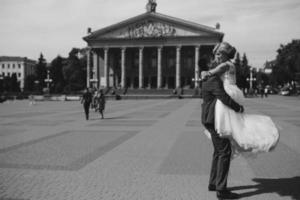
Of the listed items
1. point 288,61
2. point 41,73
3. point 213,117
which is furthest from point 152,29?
point 213,117

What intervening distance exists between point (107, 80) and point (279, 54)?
4818 centimetres

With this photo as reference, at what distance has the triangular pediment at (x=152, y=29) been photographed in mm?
82875

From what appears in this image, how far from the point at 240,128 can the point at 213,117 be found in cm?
46

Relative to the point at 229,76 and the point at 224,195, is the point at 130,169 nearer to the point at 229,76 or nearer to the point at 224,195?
the point at 224,195

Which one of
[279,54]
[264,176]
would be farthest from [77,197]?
[279,54]

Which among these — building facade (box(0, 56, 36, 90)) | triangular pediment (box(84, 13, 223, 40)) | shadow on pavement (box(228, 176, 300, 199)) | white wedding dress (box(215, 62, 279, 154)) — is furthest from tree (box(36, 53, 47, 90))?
white wedding dress (box(215, 62, 279, 154))

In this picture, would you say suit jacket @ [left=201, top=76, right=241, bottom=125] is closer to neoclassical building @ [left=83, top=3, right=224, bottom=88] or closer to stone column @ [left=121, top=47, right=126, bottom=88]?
neoclassical building @ [left=83, top=3, right=224, bottom=88]

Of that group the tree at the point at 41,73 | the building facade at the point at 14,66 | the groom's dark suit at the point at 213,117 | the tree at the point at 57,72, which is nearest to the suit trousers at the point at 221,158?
the groom's dark suit at the point at 213,117

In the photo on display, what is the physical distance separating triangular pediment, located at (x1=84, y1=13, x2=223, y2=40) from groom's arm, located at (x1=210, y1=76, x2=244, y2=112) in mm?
78502

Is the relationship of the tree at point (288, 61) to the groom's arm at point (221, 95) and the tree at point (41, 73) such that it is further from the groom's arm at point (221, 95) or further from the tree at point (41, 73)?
the groom's arm at point (221, 95)

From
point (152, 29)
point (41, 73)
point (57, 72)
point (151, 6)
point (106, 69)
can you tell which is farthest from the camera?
point (41, 73)

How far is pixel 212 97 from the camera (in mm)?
5801

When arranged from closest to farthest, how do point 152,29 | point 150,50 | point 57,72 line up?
point 152,29 < point 150,50 < point 57,72

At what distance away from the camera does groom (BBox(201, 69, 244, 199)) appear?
222 inches
